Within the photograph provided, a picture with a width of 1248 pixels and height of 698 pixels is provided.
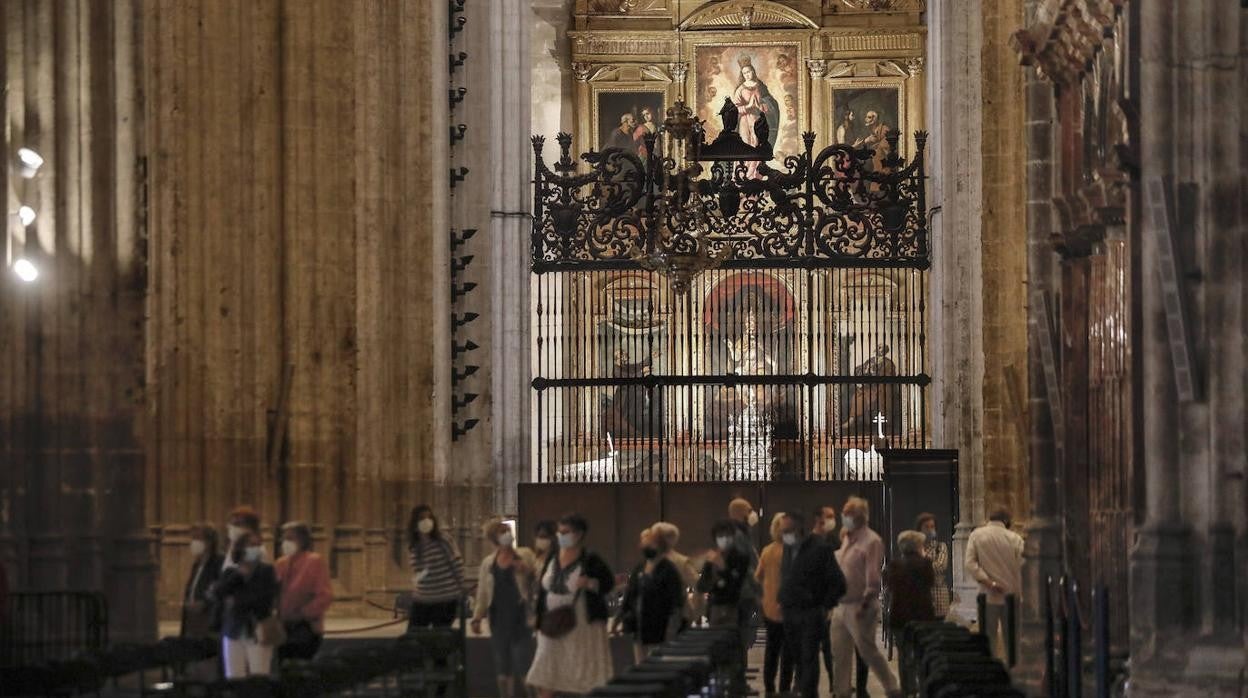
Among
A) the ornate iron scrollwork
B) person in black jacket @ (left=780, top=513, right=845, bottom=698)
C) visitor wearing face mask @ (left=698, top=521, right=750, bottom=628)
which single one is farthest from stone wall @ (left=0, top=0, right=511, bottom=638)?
person in black jacket @ (left=780, top=513, right=845, bottom=698)

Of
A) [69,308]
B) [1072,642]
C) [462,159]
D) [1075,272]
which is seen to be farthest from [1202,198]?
[462,159]

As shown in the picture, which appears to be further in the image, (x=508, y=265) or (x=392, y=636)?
(x=508, y=265)

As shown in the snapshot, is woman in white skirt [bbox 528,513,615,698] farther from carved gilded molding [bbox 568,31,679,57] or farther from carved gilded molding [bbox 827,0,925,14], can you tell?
carved gilded molding [bbox 827,0,925,14]

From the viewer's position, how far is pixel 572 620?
15828 mm

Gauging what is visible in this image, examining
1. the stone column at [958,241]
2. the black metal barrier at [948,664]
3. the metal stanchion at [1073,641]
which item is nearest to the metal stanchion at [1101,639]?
the black metal barrier at [948,664]

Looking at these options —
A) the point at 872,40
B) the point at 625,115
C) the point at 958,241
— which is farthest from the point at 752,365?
the point at 958,241

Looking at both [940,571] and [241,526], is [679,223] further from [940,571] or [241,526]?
[241,526]

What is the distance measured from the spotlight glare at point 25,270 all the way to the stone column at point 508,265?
13.4m

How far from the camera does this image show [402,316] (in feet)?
86.6

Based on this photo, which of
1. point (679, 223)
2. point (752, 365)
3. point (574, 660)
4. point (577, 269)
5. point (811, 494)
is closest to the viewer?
point (574, 660)

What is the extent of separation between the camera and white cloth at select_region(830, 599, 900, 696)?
17344 mm

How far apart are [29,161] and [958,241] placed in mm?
13796

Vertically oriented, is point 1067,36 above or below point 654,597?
above

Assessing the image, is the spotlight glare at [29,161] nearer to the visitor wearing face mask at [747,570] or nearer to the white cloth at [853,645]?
the visitor wearing face mask at [747,570]
